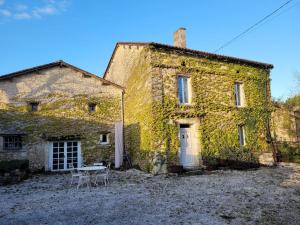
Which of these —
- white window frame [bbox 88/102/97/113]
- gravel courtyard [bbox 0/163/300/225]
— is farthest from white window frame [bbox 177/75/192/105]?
white window frame [bbox 88/102/97/113]

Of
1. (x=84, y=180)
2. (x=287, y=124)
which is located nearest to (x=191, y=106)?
(x=84, y=180)

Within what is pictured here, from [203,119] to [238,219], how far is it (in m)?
8.05

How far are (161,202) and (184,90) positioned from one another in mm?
7542

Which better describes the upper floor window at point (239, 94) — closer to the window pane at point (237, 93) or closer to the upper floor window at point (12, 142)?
the window pane at point (237, 93)

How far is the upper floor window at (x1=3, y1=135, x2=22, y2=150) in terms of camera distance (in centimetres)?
1349

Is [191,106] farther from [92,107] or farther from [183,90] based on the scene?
[92,107]

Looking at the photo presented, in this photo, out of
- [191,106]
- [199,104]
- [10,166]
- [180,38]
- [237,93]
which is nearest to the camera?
[10,166]

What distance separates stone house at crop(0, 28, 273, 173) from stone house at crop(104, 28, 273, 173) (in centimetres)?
5

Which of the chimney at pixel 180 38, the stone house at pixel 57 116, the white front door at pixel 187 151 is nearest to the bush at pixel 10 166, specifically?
the stone house at pixel 57 116

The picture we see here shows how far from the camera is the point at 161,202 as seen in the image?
6.80 metres

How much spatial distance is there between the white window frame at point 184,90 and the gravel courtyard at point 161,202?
433 cm

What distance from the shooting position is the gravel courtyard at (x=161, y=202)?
18.0ft

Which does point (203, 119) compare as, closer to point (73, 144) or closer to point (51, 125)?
point (73, 144)

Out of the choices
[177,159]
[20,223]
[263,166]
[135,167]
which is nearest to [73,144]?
[135,167]
